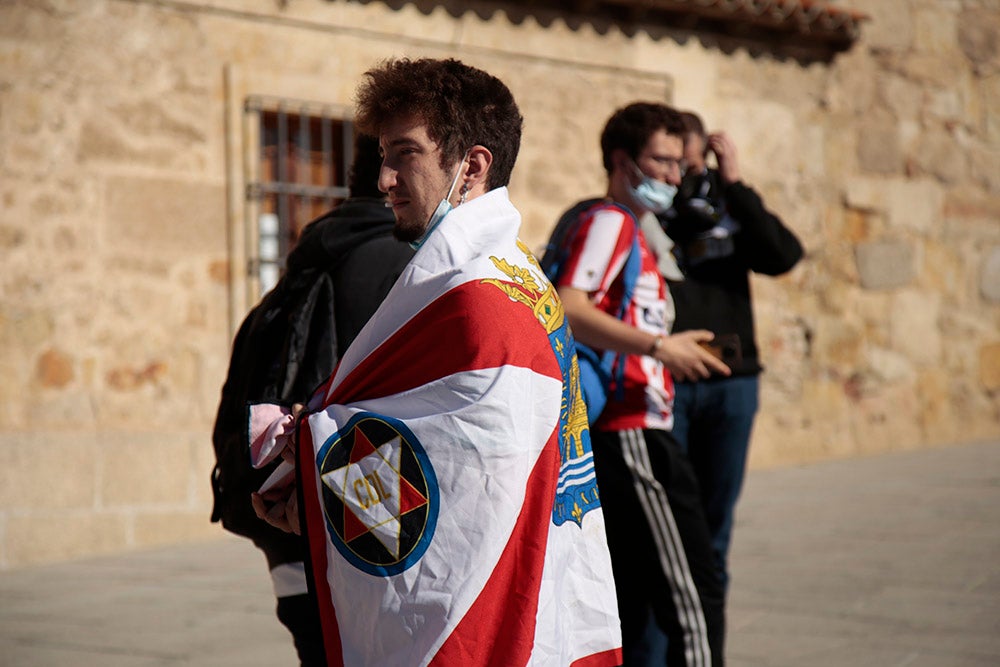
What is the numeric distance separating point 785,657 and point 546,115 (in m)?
5.50

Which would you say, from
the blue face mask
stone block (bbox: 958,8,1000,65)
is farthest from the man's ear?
stone block (bbox: 958,8,1000,65)

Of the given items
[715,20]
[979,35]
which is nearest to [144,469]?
[715,20]

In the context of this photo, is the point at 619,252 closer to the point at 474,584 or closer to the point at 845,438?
the point at 474,584

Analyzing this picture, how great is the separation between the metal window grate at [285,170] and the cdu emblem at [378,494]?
610 centimetres

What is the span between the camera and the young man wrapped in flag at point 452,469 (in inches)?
79.0

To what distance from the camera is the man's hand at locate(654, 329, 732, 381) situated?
3.53 meters

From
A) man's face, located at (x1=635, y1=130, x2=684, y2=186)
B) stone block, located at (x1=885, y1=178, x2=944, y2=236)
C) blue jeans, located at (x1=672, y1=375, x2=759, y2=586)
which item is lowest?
blue jeans, located at (x1=672, y1=375, x2=759, y2=586)

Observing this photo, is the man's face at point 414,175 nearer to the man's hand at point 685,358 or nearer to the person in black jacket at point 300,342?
the person in black jacket at point 300,342

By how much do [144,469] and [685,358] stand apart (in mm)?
4568

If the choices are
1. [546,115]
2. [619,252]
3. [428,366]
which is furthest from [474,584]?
[546,115]

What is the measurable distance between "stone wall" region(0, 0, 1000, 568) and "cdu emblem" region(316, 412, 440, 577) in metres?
5.27

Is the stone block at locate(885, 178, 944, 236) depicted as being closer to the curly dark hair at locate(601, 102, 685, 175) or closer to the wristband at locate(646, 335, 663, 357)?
the curly dark hair at locate(601, 102, 685, 175)

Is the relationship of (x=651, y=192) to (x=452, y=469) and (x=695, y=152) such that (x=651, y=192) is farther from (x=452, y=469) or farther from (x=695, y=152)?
(x=452, y=469)

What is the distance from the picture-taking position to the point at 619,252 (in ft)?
11.7
